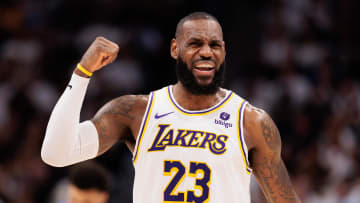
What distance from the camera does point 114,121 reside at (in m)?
4.20

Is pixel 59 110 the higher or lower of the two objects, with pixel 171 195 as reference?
higher

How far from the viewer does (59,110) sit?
12.6 ft

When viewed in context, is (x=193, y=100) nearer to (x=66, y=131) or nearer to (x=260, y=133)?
(x=260, y=133)

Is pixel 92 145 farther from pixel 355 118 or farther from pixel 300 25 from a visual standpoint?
pixel 300 25

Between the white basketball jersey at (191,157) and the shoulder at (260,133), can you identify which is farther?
the shoulder at (260,133)

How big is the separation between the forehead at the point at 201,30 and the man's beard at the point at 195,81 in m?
0.19

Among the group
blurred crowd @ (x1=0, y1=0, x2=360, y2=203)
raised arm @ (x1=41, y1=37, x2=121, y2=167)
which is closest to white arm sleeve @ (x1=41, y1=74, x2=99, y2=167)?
raised arm @ (x1=41, y1=37, x2=121, y2=167)

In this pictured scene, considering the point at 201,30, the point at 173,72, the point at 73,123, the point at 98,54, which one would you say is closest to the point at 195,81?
the point at 201,30

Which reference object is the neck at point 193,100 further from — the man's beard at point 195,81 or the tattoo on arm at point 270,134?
the tattoo on arm at point 270,134

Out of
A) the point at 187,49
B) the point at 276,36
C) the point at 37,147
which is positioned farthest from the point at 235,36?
the point at 187,49

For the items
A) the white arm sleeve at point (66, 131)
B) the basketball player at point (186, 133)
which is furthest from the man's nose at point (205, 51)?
the white arm sleeve at point (66, 131)

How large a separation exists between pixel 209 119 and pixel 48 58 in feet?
20.2

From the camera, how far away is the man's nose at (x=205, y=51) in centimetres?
411

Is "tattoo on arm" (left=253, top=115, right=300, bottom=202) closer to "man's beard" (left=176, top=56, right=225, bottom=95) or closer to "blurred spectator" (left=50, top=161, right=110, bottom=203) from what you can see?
"man's beard" (left=176, top=56, right=225, bottom=95)
